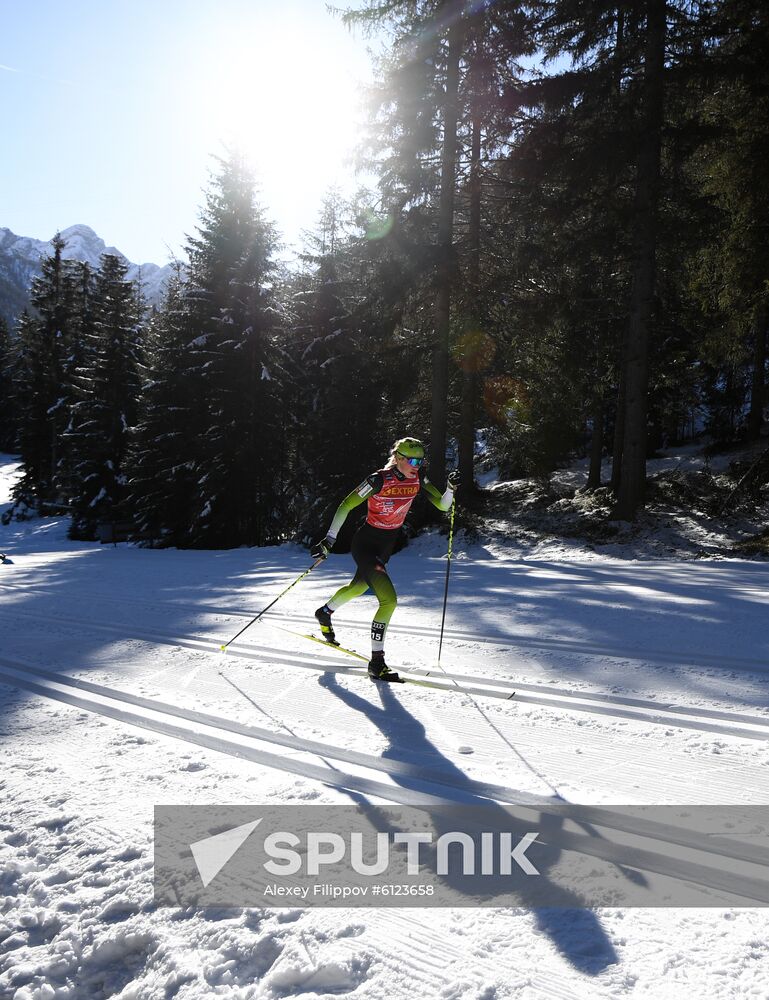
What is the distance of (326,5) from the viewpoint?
1513 centimetres

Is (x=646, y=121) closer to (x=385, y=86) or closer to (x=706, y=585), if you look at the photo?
(x=385, y=86)

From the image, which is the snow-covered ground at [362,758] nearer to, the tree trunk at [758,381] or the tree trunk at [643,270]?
the tree trunk at [643,270]

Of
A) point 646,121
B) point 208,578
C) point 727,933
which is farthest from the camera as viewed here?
point 646,121

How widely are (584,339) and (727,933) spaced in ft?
53.3

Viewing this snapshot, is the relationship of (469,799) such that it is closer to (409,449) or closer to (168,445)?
Answer: (409,449)

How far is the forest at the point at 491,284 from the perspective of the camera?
13516 millimetres

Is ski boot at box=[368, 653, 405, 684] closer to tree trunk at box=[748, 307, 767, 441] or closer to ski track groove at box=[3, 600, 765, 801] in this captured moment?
ski track groove at box=[3, 600, 765, 801]

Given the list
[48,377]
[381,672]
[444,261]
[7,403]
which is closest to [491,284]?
[444,261]

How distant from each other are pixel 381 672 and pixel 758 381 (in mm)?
Result: 18023

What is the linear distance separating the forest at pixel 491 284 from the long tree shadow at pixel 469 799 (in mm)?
11056

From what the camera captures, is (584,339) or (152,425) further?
(152,425)

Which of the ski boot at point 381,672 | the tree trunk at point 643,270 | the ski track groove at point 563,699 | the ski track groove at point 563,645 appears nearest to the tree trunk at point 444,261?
the tree trunk at point 643,270

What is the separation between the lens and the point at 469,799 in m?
3.13

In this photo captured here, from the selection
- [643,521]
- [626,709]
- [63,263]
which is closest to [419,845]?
[626,709]
